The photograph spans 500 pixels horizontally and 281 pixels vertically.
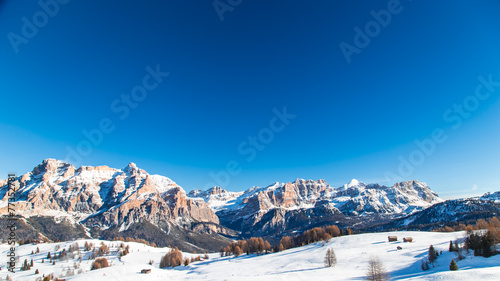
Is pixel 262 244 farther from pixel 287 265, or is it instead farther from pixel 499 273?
pixel 499 273

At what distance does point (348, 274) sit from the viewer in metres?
62.0

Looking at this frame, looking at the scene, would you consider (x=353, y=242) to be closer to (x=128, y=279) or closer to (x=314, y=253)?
(x=314, y=253)

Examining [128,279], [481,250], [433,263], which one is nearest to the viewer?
[481,250]

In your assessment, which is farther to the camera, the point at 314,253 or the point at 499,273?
the point at 314,253

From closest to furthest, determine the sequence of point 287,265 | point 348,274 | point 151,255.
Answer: point 348,274 < point 287,265 < point 151,255

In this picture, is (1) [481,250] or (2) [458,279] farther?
(1) [481,250]

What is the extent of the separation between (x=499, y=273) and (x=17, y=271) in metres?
190

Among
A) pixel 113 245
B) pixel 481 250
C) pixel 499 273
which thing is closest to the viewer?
pixel 499 273

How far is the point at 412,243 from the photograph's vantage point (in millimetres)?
91750

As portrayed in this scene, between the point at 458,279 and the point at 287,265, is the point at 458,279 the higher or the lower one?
the higher one

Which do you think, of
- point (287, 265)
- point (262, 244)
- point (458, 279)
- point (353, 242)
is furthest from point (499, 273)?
point (262, 244)

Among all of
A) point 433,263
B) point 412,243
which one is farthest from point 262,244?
point 433,263

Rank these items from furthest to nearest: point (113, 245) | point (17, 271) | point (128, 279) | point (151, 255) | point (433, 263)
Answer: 1. point (113, 245)
2. point (151, 255)
3. point (17, 271)
4. point (128, 279)
5. point (433, 263)

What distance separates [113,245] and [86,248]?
70.3 feet
